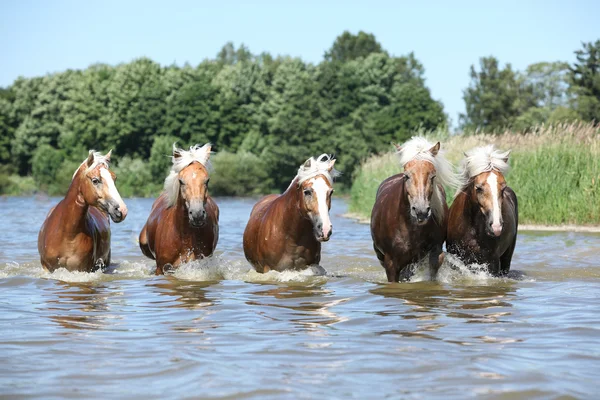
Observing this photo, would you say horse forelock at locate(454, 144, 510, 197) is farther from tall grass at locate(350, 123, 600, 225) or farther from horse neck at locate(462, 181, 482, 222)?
tall grass at locate(350, 123, 600, 225)

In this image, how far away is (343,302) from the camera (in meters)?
8.24

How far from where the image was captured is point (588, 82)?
173 feet

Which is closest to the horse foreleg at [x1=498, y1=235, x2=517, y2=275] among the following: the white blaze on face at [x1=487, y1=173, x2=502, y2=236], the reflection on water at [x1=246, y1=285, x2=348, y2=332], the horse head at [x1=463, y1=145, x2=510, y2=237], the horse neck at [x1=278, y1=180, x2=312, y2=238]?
the horse head at [x1=463, y1=145, x2=510, y2=237]

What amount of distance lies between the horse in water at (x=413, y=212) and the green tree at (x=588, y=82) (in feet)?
142

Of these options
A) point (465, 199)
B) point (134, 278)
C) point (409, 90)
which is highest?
point (409, 90)

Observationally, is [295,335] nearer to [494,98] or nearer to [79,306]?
[79,306]

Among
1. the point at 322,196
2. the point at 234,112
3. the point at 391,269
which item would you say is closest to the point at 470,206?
the point at 391,269

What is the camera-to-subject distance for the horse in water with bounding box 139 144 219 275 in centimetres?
950

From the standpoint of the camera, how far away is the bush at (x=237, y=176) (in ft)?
182

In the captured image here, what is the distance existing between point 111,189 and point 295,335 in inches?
155

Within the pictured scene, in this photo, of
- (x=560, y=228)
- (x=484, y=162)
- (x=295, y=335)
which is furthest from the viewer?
(x=560, y=228)

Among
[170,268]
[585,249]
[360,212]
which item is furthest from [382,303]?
[360,212]

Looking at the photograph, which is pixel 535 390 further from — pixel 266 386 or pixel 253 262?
pixel 253 262

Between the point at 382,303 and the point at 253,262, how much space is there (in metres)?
2.79
